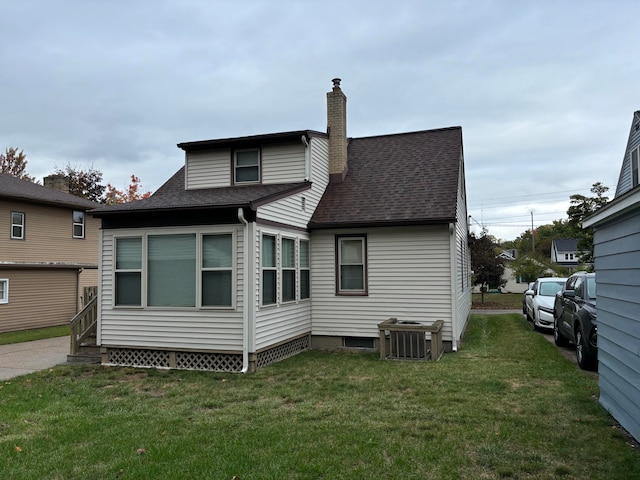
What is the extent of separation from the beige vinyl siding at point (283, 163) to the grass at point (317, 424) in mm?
4891

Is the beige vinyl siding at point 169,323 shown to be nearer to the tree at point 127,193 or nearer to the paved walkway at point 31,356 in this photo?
the paved walkway at point 31,356

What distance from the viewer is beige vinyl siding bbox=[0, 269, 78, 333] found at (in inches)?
695

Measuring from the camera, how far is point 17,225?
18266 millimetres

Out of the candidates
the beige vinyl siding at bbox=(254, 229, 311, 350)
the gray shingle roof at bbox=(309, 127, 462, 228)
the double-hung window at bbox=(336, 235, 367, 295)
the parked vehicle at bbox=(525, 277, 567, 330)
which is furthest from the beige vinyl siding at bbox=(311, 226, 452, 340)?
the parked vehicle at bbox=(525, 277, 567, 330)

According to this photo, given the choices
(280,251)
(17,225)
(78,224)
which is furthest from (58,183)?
(280,251)

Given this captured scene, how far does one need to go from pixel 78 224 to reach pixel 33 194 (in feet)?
9.19

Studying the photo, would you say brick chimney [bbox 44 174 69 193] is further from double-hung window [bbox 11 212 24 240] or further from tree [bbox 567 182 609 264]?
tree [bbox 567 182 609 264]

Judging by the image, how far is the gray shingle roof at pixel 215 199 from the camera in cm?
899

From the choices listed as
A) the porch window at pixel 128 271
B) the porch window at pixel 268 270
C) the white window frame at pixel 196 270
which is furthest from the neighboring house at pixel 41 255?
the porch window at pixel 268 270

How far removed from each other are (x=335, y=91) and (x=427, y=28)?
3.65 meters

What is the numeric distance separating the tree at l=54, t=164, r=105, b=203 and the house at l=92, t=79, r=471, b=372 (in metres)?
25.7

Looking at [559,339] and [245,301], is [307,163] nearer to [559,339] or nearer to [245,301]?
[245,301]

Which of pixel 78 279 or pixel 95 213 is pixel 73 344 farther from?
pixel 78 279

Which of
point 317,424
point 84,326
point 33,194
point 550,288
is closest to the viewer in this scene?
point 317,424
